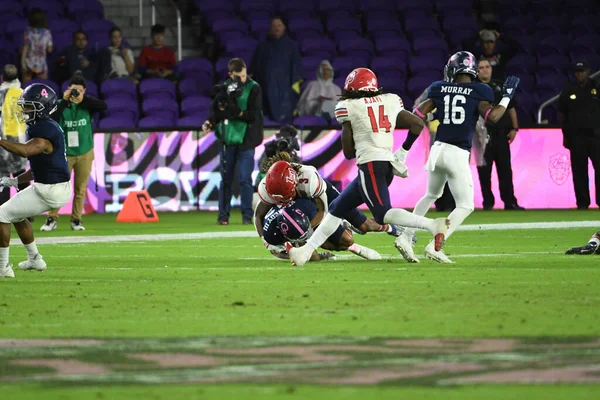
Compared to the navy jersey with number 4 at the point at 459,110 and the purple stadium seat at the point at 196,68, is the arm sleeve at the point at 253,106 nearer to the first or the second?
the purple stadium seat at the point at 196,68

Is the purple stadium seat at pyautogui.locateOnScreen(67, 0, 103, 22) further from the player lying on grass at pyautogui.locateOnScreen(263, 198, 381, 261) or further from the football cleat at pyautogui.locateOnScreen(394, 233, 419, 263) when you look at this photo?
the football cleat at pyautogui.locateOnScreen(394, 233, 419, 263)

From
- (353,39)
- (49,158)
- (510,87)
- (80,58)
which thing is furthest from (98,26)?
(510,87)

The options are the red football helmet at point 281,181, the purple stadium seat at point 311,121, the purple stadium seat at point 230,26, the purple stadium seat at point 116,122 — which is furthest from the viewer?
the purple stadium seat at point 230,26

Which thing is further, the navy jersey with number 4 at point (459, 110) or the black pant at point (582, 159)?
the black pant at point (582, 159)

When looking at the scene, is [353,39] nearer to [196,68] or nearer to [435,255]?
[196,68]

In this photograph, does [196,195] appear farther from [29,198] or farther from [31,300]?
[31,300]

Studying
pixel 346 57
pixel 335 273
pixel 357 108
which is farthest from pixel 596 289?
pixel 346 57

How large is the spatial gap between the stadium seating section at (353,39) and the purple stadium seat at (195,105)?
19 millimetres

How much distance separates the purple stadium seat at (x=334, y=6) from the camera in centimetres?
2647

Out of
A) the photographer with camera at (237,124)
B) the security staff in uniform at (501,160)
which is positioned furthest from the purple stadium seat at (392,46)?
the photographer with camera at (237,124)

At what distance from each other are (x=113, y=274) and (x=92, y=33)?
48.5 ft

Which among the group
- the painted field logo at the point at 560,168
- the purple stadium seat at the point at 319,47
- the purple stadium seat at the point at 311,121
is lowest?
the painted field logo at the point at 560,168

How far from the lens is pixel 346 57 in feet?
81.4

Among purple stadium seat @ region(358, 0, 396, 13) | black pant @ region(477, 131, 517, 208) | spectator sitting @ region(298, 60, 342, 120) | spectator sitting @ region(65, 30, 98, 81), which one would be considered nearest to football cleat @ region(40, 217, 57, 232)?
spectator sitting @ region(65, 30, 98, 81)
